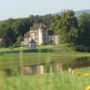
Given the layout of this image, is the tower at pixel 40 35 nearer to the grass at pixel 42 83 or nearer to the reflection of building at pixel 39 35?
the reflection of building at pixel 39 35

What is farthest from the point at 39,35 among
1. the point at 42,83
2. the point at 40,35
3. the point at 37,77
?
the point at 42,83

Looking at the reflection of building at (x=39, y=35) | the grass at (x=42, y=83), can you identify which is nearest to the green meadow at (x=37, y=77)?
the grass at (x=42, y=83)

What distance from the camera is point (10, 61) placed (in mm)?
2006

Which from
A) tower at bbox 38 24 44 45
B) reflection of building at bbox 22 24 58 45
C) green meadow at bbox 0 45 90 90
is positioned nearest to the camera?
green meadow at bbox 0 45 90 90

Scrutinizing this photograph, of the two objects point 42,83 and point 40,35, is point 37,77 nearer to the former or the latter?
point 42,83

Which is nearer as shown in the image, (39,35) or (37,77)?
(37,77)

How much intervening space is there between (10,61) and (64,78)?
428 millimetres

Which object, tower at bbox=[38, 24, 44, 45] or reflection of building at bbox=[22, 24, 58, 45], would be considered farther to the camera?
reflection of building at bbox=[22, 24, 58, 45]

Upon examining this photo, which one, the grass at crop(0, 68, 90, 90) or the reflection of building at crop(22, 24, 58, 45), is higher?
the grass at crop(0, 68, 90, 90)

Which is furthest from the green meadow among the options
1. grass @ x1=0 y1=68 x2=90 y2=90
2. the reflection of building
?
the reflection of building

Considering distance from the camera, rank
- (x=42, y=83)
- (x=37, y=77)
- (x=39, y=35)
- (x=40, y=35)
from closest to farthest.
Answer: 1. (x=42, y=83)
2. (x=37, y=77)
3. (x=40, y=35)
4. (x=39, y=35)

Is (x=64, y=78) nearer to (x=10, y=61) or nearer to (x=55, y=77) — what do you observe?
(x=55, y=77)

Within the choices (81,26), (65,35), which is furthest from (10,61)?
(81,26)

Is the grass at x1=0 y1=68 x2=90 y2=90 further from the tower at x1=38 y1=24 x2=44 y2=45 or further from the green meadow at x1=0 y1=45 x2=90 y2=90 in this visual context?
the tower at x1=38 y1=24 x2=44 y2=45
